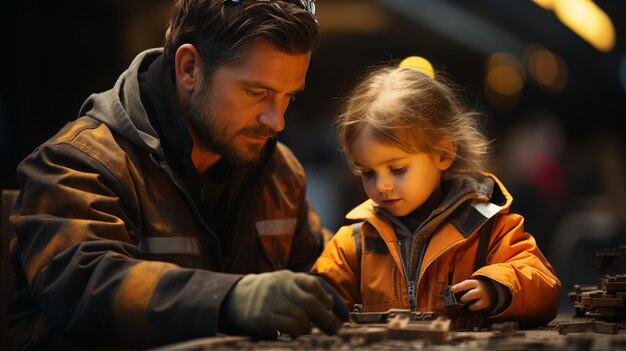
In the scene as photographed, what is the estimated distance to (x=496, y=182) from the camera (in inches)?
131

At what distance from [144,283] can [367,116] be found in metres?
1.18

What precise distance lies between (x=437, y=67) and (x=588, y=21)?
1.13m

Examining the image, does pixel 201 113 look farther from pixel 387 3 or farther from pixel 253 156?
pixel 387 3

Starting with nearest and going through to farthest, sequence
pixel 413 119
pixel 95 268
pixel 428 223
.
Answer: pixel 95 268 → pixel 428 223 → pixel 413 119

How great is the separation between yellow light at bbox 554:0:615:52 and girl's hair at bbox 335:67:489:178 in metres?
2.49

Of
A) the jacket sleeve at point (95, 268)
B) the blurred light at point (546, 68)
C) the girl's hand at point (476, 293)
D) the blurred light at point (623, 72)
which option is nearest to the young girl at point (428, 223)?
the girl's hand at point (476, 293)

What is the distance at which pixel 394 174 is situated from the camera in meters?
3.20

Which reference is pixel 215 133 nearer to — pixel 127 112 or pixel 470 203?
pixel 127 112

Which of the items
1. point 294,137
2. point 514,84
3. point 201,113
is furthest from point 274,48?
point 514,84

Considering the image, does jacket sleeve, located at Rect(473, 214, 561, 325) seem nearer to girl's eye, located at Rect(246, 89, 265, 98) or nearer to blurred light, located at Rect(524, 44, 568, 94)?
girl's eye, located at Rect(246, 89, 265, 98)

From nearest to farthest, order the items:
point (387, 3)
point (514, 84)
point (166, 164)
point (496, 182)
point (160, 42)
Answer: point (166, 164)
point (496, 182)
point (160, 42)
point (387, 3)
point (514, 84)

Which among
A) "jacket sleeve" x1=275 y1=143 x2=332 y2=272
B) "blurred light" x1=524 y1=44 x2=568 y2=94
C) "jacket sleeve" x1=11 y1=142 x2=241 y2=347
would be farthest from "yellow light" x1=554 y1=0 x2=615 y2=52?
"jacket sleeve" x1=11 y1=142 x2=241 y2=347

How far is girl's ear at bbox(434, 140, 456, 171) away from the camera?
3299 mm

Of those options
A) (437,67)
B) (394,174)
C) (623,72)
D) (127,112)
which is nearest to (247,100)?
(127,112)
